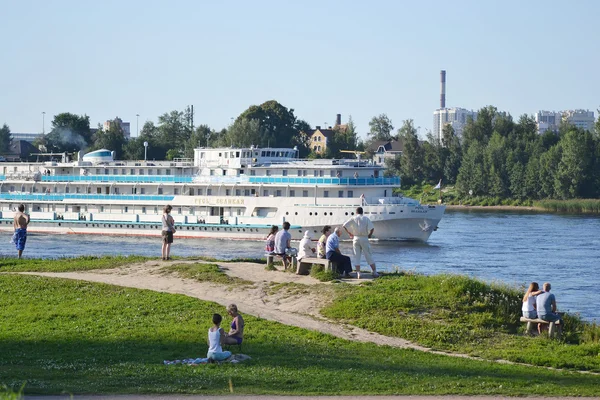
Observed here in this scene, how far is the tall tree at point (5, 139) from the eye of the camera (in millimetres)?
138300

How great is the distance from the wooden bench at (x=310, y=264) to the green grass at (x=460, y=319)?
1.47 meters

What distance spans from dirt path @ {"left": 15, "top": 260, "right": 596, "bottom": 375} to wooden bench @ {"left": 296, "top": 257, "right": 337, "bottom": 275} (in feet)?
1.24

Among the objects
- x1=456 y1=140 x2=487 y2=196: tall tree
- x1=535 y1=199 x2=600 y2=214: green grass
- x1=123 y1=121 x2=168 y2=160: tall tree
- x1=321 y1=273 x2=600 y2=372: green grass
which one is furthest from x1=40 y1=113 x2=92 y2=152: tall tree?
x1=321 y1=273 x2=600 y2=372: green grass

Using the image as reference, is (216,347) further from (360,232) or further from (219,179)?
(219,179)

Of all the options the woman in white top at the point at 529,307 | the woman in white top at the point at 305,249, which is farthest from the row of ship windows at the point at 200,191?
the woman in white top at the point at 529,307

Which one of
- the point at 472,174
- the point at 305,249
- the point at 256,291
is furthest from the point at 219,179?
the point at 472,174

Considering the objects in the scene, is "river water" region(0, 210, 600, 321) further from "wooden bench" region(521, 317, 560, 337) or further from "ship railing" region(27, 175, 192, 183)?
"wooden bench" region(521, 317, 560, 337)

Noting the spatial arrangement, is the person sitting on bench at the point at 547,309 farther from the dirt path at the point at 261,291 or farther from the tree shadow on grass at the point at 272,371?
the tree shadow on grass at the point at 272,371

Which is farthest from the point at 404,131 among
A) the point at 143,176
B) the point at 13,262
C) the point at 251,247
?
the point at 13,262

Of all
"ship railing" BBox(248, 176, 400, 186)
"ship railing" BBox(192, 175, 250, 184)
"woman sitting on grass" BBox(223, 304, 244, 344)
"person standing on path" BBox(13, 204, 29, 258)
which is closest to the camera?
"woman sitting on grass" BBox(223, 304, 244, 344)

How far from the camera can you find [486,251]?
52406mm

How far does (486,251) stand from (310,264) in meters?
28.2

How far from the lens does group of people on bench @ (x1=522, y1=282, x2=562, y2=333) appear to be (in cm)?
2000

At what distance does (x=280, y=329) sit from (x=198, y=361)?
3385 mm
